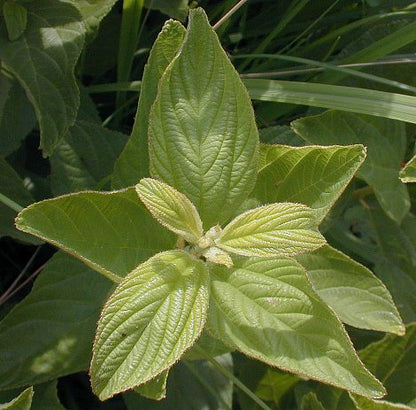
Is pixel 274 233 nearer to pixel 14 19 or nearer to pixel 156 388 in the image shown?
pixel 156 388

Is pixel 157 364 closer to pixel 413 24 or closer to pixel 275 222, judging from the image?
pixel 275 222

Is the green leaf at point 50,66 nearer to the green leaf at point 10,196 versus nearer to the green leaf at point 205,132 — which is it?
the green leaf at point 10,196

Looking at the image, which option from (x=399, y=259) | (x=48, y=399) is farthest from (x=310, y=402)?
(x=48, y=399)

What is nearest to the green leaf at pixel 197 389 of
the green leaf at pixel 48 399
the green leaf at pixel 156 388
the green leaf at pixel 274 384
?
the green leaf at pixel 274 384

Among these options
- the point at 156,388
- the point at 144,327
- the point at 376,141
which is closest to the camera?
the point at 144,327

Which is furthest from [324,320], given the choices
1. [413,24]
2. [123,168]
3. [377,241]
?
[413,24]

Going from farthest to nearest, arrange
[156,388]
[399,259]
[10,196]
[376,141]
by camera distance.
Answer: [399,259]
[376,141]
[10,196]
[156,388]
